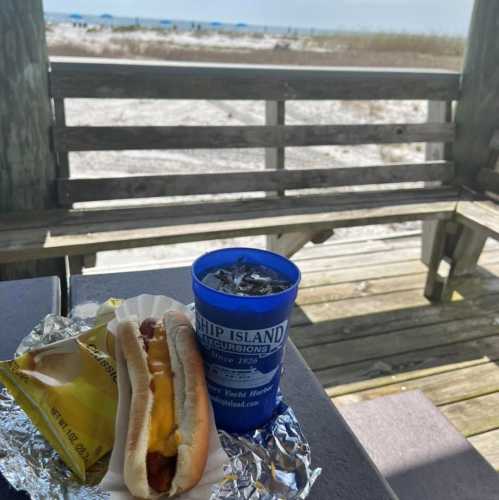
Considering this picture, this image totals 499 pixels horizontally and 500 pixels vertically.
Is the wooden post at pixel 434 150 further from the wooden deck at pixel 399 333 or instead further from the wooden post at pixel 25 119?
the wooden post at pixel 25 119

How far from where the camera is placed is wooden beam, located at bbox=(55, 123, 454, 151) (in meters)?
2.76

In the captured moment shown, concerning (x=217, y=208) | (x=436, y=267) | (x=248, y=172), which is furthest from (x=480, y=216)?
(x=217, y=208)

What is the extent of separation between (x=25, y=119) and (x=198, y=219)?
0.94 meters

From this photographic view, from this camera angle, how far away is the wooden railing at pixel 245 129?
8.99 feet

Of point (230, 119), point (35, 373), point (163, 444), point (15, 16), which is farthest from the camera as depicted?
point (230, 119)

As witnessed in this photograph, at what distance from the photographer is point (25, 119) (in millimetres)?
2543

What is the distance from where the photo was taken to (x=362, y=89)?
3.25 meters

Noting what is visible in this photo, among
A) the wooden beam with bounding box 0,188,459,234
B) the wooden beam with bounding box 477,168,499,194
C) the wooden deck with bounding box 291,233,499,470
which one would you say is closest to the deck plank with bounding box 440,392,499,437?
the wooden deck with bounding box 291,233,499,470

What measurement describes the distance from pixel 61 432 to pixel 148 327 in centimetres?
19

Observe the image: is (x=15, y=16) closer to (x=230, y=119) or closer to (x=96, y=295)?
(x=96, y=295)

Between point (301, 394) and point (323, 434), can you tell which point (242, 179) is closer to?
point (301, 394)

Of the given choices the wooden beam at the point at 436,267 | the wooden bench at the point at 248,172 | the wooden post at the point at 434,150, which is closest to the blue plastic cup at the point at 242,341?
the wooden bench at the point at 248,172

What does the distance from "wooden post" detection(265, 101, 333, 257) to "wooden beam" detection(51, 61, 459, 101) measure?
9 cm

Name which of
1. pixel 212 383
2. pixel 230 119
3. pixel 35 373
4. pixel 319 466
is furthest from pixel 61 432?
pixel 230 119
